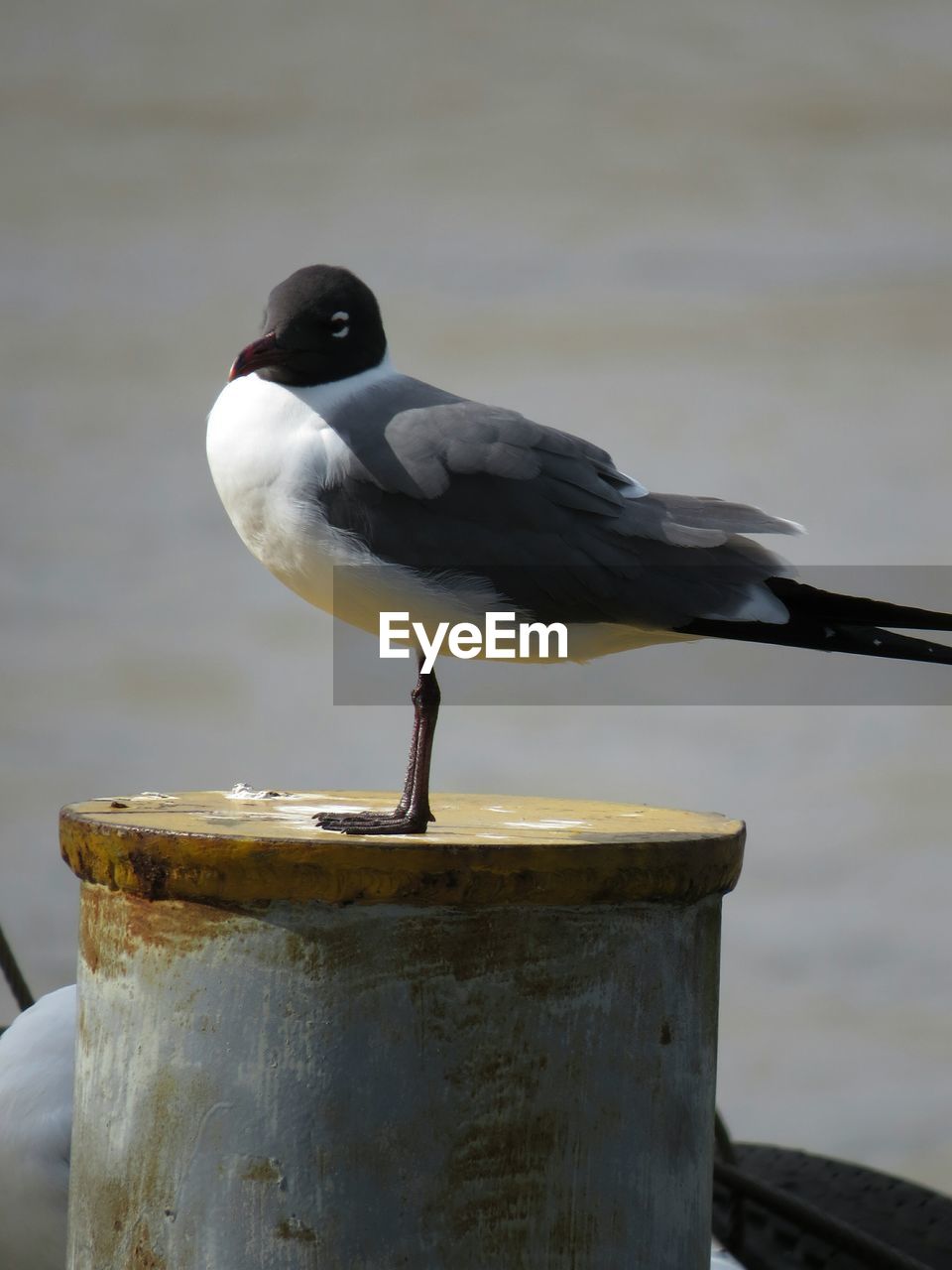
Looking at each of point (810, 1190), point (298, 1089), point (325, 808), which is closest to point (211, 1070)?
point (298, 1089)

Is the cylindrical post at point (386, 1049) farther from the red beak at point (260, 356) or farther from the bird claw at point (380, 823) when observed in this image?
the red beak at point (260, 356)

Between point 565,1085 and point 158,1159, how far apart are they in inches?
11.8

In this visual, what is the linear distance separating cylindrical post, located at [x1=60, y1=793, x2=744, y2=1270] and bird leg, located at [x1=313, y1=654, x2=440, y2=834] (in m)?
0.06

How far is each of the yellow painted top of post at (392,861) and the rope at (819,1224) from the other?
726mm

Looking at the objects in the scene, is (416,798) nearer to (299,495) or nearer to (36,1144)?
(299,495)

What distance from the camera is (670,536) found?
1.27 m

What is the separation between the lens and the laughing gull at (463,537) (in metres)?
1.23

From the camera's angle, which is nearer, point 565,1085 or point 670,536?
point 565,1085

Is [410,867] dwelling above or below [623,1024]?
above

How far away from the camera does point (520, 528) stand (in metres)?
1.24

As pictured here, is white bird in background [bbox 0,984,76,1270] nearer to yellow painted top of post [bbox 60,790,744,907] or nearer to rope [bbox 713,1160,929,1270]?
yellow painted top of post [bbox 60,790,744,907]

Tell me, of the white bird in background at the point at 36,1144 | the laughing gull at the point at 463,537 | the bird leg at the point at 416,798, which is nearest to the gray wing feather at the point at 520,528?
the laughing gull at the point at 463,537

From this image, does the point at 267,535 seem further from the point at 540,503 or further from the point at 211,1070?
the point at 211,1070

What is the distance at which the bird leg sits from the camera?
1.21m
